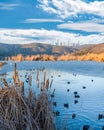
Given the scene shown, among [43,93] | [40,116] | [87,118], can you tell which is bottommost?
[87,118]

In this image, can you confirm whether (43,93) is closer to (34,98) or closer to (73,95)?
(34,98)

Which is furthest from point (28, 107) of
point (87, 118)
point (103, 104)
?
point (103, 104)

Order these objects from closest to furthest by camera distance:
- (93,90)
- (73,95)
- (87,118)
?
(87,118), (73,95), (93,90)

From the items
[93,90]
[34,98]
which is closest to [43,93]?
[34,98]

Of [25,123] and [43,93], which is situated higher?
[43,93]

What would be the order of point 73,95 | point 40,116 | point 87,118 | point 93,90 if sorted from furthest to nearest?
1. point 93,90
2. point 73,95
3. point 87,118
4. point 40,116

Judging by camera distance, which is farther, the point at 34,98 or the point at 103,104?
the point at 103,104

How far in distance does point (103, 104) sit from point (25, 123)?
29.7 ft

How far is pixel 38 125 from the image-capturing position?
978 cm

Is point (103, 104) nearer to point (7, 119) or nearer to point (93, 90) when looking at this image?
A: point (93, 90)

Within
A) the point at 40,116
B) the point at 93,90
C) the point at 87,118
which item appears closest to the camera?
the point at 40,116

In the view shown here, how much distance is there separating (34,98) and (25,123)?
32.7 inches

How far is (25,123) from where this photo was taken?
9555 millimetres

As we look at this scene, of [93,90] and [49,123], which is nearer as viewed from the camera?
[49,123]
